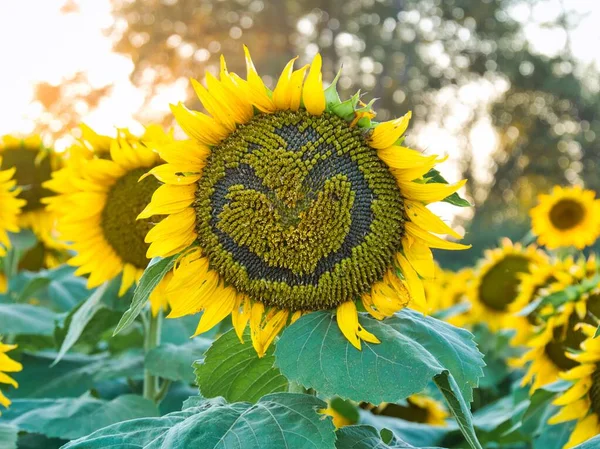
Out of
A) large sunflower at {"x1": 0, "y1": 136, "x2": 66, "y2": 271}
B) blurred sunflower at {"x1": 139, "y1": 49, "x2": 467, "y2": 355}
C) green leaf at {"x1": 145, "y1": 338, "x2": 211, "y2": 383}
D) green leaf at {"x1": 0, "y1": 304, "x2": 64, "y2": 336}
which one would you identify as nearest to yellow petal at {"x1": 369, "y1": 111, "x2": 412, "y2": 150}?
blurred sunflower at {"x1": 139, "y1": 49, "x2": 467, "y2": 355}

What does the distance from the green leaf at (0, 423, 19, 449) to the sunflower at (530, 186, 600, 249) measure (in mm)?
4037

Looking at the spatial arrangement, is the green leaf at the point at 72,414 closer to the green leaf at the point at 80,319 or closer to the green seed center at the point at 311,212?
the green leaf at the point at 80,319

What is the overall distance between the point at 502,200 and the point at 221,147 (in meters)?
28.2

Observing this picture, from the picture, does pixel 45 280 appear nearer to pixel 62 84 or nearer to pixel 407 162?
pixel 407 162

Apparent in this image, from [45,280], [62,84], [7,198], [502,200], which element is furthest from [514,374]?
[502,200]

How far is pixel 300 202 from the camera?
159 cm

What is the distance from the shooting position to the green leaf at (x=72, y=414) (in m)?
2.08

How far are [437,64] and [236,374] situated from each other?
27.1m

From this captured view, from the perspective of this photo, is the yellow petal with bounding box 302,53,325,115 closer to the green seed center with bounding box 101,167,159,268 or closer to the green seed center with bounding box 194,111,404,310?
the green seed center with bounding box 194,111,404,310

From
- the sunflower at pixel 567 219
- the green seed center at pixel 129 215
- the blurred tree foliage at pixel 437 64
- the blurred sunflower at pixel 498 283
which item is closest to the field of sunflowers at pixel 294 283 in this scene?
the green seed center at pixel 129 215

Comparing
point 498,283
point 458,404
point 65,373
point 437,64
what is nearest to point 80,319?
point 65,373

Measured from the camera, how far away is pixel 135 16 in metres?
24.2

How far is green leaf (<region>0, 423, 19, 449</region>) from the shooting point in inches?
71.2

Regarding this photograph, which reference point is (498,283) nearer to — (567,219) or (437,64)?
(567,219)
